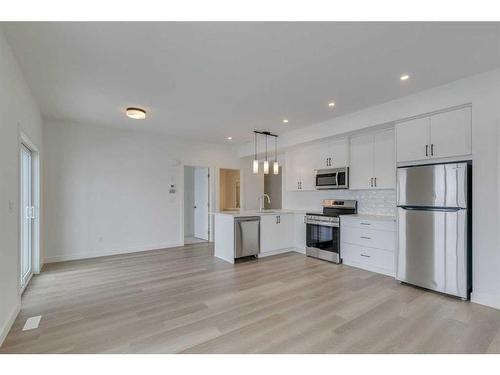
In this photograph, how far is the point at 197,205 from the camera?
729cm

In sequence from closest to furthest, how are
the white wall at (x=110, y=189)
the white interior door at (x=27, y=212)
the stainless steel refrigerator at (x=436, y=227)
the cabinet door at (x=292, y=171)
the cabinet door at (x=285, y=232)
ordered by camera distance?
the stainless steel refrigerator at (x=436, y=227), the white interior door at (x=27, y=212), the white wall at (x=110, y=189), the cabinet door at (x=285, y=232), the cabinet door at (x=292, y=171)

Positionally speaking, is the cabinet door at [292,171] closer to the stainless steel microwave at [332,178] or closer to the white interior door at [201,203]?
the stainless steel microwave at [332,178]

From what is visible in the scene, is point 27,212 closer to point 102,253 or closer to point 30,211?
point 30,211

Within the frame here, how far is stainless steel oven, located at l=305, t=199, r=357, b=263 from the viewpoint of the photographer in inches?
179

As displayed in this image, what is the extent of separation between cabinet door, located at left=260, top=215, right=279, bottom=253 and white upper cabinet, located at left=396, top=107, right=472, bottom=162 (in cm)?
250

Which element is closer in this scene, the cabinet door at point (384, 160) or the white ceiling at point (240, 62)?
the white ceiling at point (240, 62)

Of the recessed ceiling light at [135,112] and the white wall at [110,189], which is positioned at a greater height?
the recessed ceiling light at [135,112]

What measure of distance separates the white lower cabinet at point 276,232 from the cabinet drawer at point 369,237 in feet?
4.02

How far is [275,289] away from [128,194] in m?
3.71

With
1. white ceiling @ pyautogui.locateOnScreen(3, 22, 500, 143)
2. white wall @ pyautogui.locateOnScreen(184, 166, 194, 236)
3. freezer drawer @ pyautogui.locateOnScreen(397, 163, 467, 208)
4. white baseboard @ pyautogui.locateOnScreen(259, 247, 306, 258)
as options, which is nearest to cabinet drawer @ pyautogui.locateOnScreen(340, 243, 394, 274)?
freezer drawer @ pyautogui.locateOnScreen(397, 163, 467, 208)

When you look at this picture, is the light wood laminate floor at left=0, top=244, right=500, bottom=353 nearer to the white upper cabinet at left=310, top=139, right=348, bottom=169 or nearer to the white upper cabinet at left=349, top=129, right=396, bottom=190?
the white upper cabinet at left=349, top=129, right=396, bottom=190

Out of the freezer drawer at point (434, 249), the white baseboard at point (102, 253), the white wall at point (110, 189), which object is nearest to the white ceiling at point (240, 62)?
the white wall at point (110, 189)

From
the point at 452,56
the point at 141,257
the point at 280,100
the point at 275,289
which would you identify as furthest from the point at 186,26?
the point at 141,257

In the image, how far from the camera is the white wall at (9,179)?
216 centimetres
